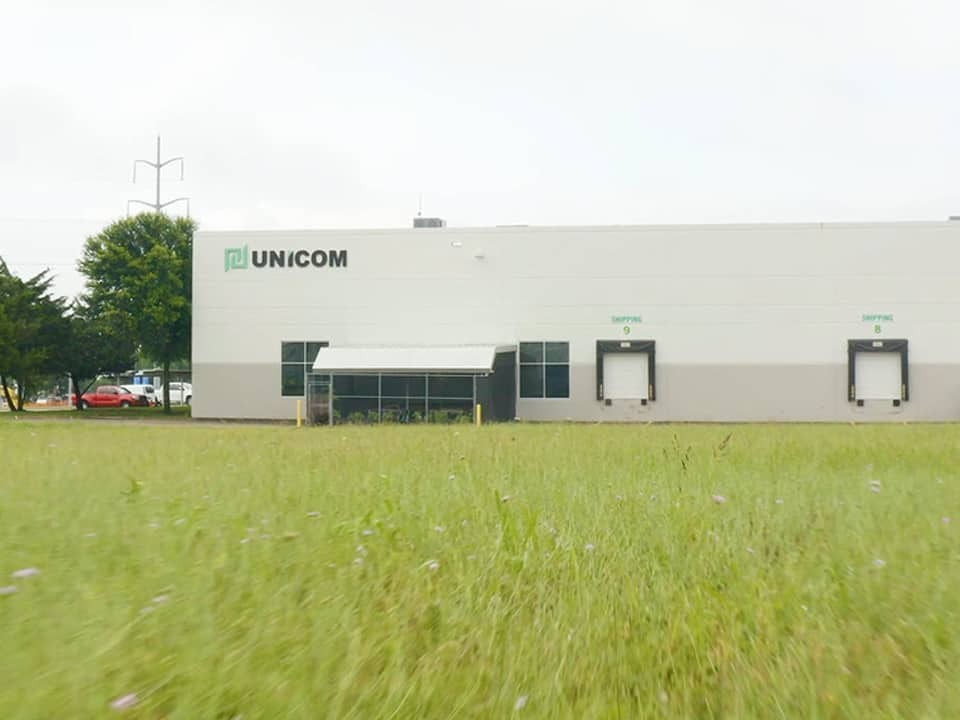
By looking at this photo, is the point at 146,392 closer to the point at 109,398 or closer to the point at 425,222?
the point at 109,398

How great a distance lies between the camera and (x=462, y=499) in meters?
6.25

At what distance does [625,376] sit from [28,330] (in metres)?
30.8

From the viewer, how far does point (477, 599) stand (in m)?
3.86

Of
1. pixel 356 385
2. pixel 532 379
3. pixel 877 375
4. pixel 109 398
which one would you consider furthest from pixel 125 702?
pixel 109 398

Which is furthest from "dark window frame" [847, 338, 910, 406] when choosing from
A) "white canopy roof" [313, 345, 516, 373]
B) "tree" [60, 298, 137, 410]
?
"tree" [60, 298, 137, 410]

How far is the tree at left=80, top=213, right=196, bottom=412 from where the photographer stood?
46.8 metres

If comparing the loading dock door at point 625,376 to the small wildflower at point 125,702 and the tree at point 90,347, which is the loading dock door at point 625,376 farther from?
the small wildflower at point 125,702

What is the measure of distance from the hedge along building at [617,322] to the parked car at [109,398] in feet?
82.2

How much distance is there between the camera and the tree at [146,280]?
46812 millimetres

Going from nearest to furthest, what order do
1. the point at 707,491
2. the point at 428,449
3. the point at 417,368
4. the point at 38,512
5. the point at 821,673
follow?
the point at 821,673, the point at 38,512, the point at 707,491, the point at 428,449, the point at 417,368

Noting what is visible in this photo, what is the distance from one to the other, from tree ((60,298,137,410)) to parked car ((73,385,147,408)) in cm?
615

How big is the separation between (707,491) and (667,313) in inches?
1271

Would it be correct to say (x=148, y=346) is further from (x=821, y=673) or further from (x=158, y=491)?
(x=821, y=673)

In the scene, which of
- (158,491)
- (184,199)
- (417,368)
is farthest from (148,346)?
(158,491)
